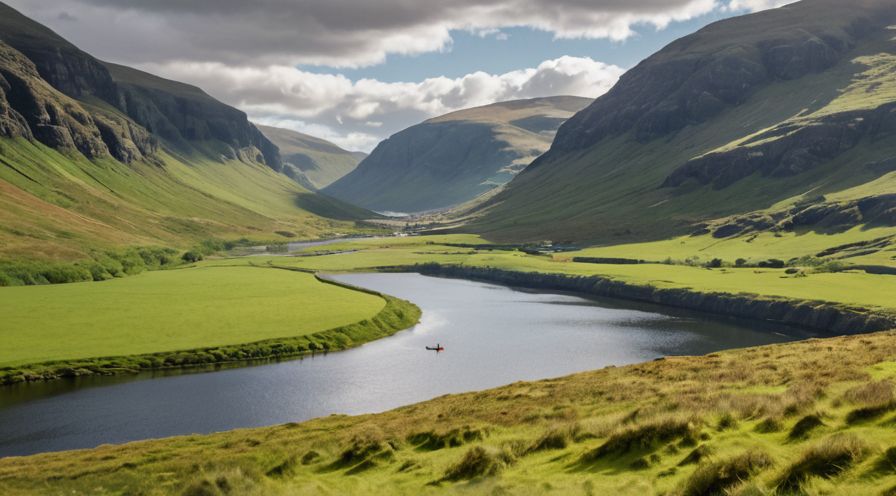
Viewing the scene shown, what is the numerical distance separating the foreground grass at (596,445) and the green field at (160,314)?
1738 inches

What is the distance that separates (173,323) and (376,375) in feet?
124

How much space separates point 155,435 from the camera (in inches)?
2341

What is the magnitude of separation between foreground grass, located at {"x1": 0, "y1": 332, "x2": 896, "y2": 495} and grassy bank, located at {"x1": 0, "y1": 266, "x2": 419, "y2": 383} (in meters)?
38.8

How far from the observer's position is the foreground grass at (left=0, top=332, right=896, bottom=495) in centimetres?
1878

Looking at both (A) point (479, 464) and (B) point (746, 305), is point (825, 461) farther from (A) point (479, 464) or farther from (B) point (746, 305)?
(B) point (746, 305)

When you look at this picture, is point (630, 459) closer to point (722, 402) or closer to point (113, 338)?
point (722, 402)

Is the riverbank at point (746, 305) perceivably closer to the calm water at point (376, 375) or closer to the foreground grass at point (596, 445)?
the calm water at point (376, 375)

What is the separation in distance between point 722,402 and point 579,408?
993 centimetres

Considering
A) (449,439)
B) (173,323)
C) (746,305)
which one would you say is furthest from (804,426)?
(746,305)

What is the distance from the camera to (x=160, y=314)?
365ft

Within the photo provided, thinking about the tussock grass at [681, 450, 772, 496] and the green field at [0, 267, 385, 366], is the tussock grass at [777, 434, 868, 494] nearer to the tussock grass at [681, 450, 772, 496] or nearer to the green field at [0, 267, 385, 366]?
the tussock grass at [681, 450, 772, 496]

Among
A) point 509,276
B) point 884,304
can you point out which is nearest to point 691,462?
point 884,304

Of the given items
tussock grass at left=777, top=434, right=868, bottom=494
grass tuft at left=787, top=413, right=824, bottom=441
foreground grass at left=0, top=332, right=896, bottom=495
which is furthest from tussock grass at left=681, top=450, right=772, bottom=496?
grass tuft at left=787, top=413, right=824, bottom=441

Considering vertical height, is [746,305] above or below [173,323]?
below
